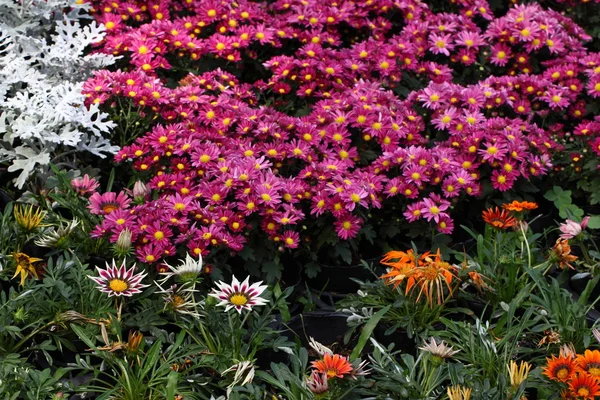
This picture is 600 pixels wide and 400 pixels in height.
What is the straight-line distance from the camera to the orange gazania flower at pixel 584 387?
2.05 meters

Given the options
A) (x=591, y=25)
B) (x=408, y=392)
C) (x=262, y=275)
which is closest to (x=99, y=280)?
(x=262, y=275)

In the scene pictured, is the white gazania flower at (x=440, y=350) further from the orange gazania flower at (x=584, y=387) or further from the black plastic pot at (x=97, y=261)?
the black plastic pot at (x=97, y=261)

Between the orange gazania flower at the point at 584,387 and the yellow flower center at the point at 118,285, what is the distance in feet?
4.01

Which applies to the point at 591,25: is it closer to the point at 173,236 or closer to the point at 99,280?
the point at 173,236

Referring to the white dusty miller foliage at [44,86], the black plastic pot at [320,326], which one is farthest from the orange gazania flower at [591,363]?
the white dusty miller foliage at [44,86]

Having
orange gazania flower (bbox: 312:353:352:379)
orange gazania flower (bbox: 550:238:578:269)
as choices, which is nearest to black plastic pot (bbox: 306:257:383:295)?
orange gazania flower (bbox: 550:238:578:269)

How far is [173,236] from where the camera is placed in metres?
2.64

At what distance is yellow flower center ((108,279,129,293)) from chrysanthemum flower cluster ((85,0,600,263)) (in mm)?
218

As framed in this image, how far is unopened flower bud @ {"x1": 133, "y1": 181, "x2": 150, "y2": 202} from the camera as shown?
9.04 ft

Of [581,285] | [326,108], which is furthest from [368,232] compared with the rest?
[581,285]

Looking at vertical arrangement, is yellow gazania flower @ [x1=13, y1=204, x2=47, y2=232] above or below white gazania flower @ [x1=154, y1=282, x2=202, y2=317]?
below

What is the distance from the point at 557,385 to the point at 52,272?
146cm

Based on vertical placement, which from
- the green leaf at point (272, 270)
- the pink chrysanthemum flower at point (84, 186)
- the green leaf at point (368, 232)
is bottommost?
the green leaf at point (272, 270)

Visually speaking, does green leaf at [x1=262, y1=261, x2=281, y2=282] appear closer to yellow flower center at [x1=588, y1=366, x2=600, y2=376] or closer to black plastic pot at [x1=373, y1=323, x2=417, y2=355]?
black plastic pot at [x1=373, y1=323, x2=417, y2=355]
